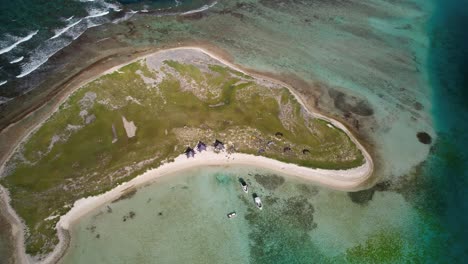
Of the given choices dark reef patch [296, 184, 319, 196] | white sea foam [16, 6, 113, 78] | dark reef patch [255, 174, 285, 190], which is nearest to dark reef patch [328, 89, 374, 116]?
dark reef patch [296, 184, 319, 196]

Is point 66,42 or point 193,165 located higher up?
point 66,42

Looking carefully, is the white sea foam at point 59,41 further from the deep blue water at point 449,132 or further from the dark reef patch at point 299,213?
the deep blue water at point 449,132

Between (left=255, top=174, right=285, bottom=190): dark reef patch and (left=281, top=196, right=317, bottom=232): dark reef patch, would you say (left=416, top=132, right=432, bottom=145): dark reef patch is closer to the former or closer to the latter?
(left=281, top=196, right=317, bottom=232): dark reef patch

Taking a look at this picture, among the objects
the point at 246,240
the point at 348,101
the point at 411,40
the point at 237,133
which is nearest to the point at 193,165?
the point at 237,133

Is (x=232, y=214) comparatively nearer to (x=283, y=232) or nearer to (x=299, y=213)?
(x=283, y=232)

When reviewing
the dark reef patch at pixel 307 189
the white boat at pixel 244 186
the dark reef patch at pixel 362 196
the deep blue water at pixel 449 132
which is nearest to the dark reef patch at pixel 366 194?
the dark reef patch at pixel 362 196

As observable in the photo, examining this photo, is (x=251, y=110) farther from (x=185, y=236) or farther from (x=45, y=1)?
(x=45, y=1)
